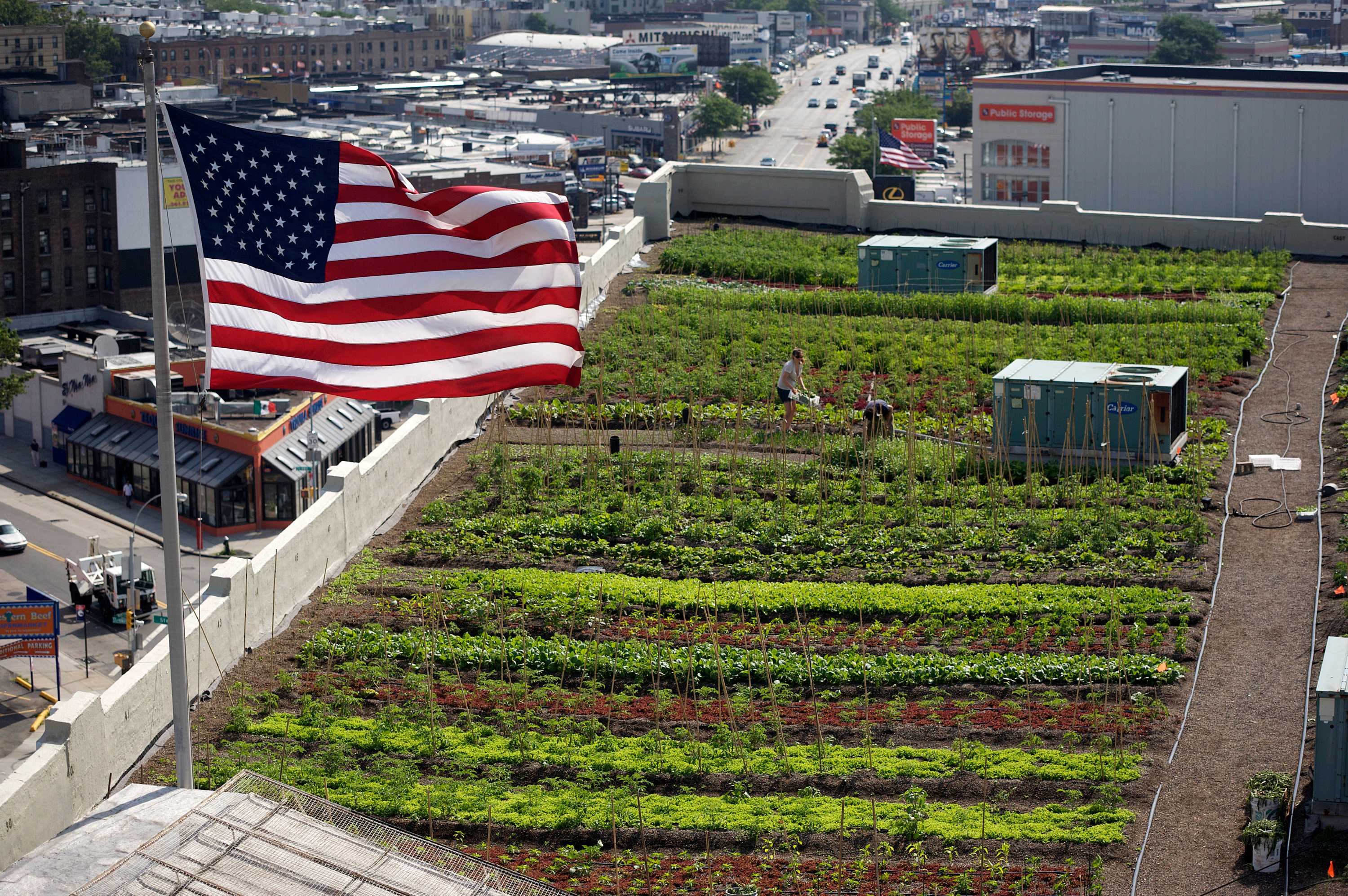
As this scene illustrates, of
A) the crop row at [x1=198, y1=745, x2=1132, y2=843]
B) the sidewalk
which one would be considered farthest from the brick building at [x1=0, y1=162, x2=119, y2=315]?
the crop row at [x1=198, y1=745, x2=1132, y2=843]

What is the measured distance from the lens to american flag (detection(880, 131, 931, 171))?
67625 mm

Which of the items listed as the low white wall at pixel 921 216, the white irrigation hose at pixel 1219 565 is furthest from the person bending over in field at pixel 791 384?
the low white wall at pixel 921 216

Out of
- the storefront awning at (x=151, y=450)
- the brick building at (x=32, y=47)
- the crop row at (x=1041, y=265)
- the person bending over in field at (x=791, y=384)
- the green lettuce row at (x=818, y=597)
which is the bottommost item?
the storefront awning at (x=151, y=450)

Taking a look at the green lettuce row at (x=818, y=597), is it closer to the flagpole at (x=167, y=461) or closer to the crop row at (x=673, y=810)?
the crop row at (x=673, y=810)

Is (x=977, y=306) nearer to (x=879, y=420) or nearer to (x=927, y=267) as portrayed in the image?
(x=927, y=267)

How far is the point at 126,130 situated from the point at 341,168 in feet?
401

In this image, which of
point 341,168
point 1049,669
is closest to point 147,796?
point 341,168

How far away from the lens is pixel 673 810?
19.5 m

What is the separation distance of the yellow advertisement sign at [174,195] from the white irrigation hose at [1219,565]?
2790 inches

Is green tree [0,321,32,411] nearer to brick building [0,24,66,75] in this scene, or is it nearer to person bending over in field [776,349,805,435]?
person bending over in field [776,349,805,435]

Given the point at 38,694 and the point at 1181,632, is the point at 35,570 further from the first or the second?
the point at 1181,632

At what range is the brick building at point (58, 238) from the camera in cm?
10781

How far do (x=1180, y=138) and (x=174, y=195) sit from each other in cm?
6207

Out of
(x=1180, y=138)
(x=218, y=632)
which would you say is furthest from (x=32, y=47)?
(x=218, y=632)
